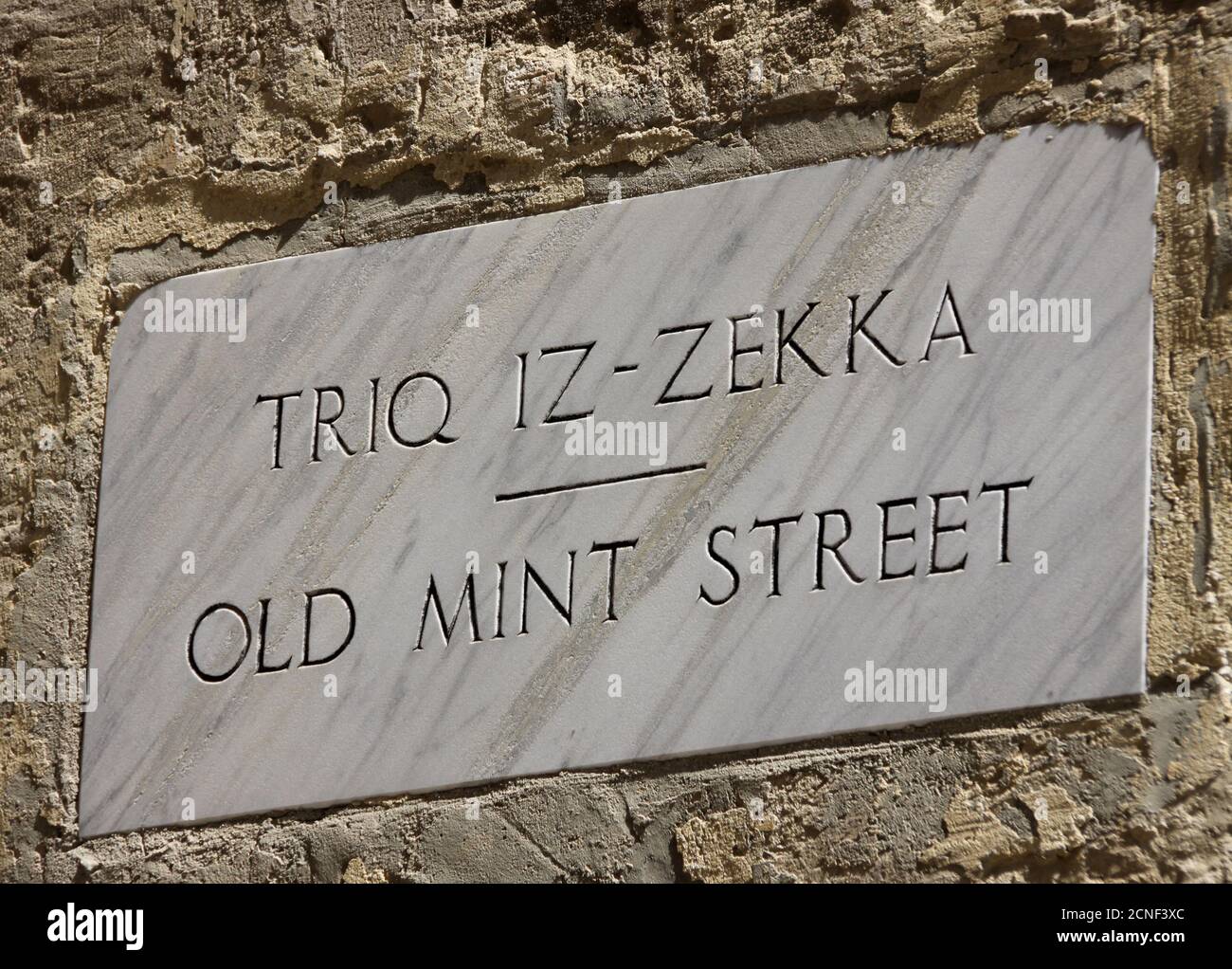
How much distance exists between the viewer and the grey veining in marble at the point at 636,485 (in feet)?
6.93

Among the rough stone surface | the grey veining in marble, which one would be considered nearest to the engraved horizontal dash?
the grey veining in marble

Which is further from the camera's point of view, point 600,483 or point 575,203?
point 575,203

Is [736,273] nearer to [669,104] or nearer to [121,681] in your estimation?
[669,104]

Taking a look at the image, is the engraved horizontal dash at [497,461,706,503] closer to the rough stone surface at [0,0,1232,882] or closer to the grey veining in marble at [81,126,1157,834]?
the grey veining in marble at [81,126,1157,834]

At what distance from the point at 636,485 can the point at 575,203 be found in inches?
21.1

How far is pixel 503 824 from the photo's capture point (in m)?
2.25

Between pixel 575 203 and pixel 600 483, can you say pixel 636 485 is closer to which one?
pixel 600 483

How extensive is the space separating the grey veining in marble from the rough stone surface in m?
0.05

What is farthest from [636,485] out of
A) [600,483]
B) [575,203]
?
[575,203]

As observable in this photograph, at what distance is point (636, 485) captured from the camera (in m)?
2.29

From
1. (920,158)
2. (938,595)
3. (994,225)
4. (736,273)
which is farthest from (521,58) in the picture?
(938,595)

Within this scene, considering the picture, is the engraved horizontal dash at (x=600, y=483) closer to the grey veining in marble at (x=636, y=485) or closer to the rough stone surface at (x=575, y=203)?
the grey veining in marble at (x=636, y=485)

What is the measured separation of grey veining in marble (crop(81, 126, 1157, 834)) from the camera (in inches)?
83.2

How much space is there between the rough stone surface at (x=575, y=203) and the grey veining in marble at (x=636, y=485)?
0.18 feet
